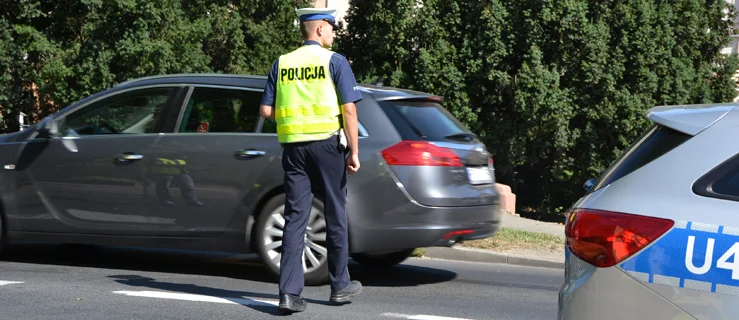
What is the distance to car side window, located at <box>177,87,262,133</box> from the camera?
299 inches

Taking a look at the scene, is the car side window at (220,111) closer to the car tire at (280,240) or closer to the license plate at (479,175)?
the car tire at (280,240)

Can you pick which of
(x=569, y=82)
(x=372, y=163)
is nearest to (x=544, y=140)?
(x=569, y=82)

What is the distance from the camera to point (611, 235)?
3.36 m

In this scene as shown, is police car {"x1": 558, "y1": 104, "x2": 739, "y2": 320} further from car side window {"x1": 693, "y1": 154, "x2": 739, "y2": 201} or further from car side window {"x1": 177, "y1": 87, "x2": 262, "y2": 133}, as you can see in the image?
car side window {"x1": 177, "y1": 87, "x2": 262, "y2": 133}

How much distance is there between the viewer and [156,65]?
17156 mm

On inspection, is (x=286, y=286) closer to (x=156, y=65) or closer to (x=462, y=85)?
(x=156, y=65)

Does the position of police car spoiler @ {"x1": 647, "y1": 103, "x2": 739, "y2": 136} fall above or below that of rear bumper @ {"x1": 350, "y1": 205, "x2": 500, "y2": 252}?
above

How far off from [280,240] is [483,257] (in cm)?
314

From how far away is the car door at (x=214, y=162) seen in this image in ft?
24.2

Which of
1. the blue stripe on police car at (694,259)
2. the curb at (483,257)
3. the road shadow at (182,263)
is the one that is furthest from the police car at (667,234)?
the curb at (483,257)

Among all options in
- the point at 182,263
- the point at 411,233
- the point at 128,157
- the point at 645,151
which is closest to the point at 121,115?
the point at 128,157

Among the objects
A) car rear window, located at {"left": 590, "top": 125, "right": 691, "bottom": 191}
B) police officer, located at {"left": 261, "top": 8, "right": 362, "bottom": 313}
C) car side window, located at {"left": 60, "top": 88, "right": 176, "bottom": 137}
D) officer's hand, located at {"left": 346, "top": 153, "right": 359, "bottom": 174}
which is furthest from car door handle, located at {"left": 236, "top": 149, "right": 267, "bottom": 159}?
car rear window, located at {"left": 590, "top": 125, "right": 691, "bottom": 191}

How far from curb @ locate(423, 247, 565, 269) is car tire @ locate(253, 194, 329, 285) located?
2.84 meters

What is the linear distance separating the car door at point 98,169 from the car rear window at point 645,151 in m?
4.45
